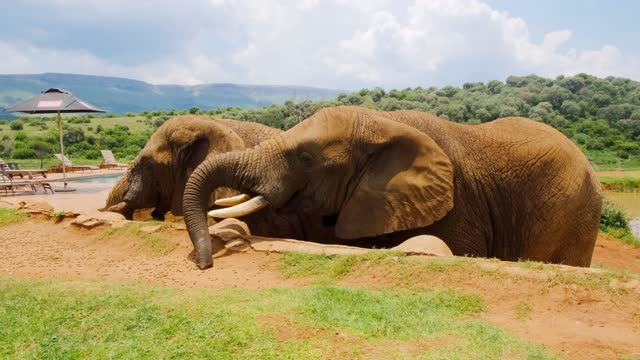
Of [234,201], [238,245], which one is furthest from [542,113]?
[238,245]

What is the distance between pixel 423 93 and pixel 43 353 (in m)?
71.9

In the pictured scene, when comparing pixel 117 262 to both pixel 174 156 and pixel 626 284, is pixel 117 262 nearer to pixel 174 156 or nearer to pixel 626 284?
pixel 174 156

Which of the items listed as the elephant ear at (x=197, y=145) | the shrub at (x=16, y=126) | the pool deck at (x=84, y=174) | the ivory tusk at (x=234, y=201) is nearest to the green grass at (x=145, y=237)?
the ivory tusk at (x=234, y=201)

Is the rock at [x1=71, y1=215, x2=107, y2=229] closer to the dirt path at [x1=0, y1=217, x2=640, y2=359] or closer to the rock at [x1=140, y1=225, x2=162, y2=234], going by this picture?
the dirt path at [x1=0, y1=217, x2=640, y2=359]

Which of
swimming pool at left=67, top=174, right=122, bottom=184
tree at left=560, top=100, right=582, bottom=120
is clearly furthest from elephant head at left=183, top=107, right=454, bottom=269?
tree at left=560, top=100, right=582, bottom=120

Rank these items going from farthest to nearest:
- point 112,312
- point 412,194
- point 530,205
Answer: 1. point 530,205
2. point 412,194
3. point 112,312

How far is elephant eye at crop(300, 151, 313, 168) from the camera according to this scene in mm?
7508

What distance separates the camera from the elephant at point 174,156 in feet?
31.5

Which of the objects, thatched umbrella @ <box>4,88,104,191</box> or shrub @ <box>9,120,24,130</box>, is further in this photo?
shrub @ <box>9,120,24,130</box>

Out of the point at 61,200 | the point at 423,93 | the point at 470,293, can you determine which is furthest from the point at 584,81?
the point at 470,293

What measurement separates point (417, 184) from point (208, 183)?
2.49m

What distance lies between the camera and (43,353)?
14.8 feet

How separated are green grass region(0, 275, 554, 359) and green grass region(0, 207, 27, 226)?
543 centimetres

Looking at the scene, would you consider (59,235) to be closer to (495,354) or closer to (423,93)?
(495,354)
